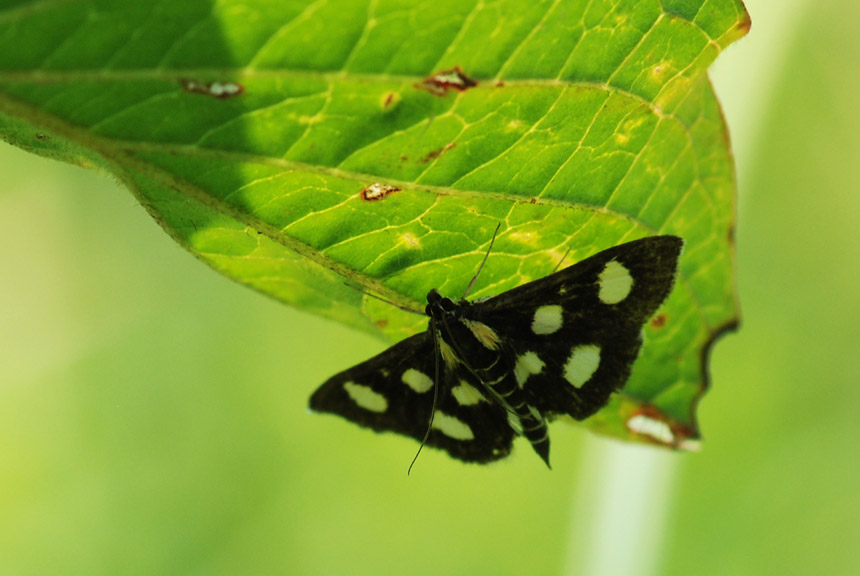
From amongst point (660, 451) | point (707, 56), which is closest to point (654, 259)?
point (707, 56)

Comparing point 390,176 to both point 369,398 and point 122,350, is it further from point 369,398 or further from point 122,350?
point 122,350

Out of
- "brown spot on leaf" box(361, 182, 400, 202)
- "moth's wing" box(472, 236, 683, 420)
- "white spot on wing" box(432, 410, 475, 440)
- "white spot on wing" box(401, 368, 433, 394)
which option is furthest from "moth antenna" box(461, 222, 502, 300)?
"white spot on wing" box(432, 410, 475, 440)

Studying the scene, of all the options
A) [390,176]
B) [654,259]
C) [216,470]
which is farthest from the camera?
[216,470]

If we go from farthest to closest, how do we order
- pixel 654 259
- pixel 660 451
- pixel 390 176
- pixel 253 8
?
1. pixel 660 451
2. pixel 654 259
3. pixel 390 176
4. pixel 253 8

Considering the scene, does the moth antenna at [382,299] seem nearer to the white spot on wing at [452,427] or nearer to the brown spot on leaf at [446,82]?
the white spot on wing at [452,427]

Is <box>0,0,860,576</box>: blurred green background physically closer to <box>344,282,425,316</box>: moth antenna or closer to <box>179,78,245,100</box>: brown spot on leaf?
<box>344,282,425,316</box>: moth antenna

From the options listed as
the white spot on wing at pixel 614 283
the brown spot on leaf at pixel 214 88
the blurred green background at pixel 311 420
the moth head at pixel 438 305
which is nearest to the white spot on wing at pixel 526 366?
the white spot on wing at pixel 614 283
